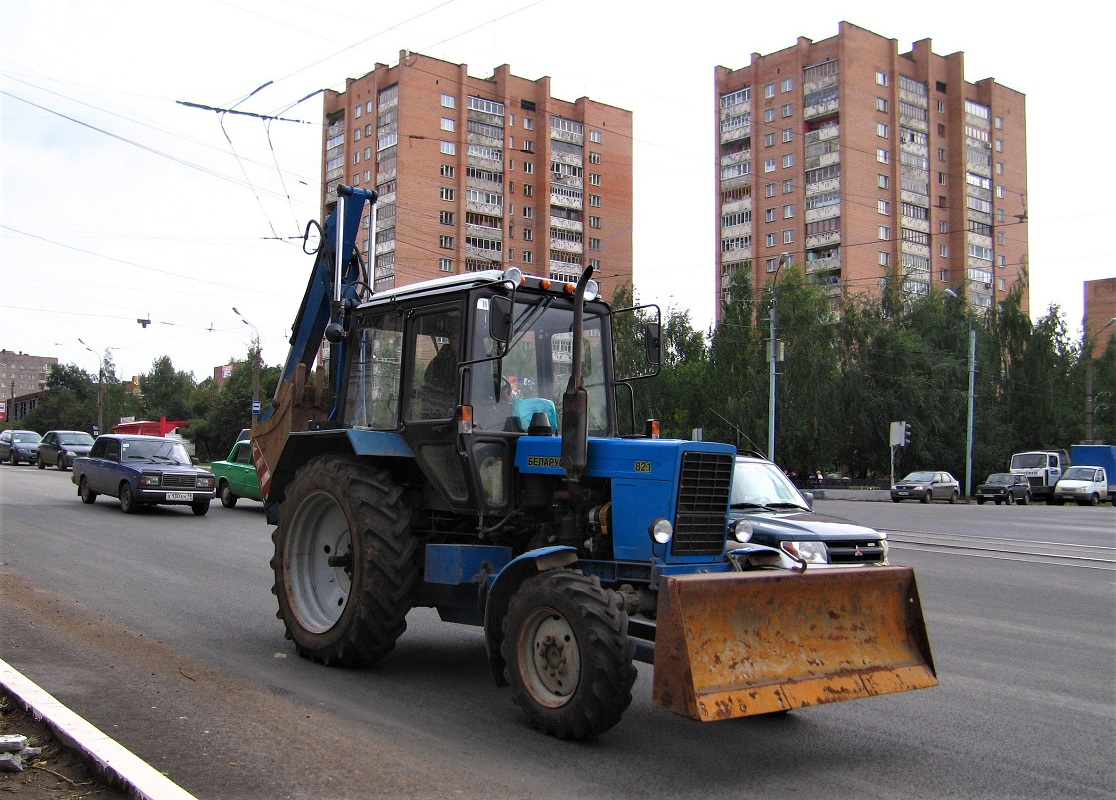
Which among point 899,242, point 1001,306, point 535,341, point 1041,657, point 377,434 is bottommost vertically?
point 1041,657

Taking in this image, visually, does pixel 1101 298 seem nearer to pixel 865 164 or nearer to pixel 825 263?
pixel 865 164

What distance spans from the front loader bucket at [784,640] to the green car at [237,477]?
18819 mm

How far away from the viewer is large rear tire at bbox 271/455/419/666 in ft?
21.7

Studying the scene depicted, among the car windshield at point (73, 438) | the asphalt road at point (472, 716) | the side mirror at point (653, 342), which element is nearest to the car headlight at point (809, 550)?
the asphalt road at point (472, 716)

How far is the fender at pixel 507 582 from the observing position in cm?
552

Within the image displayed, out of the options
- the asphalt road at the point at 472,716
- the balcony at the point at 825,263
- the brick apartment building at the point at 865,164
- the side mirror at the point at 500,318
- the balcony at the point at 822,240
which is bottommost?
the asphalt road at the point at 472,716

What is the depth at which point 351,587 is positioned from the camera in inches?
265

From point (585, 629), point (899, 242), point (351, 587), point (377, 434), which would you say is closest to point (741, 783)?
point (585, 629)

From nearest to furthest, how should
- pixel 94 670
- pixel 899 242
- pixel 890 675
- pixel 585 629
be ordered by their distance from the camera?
pixel 585 629 < pixel 890 675 < pixel 94 670 < pixel 899 242

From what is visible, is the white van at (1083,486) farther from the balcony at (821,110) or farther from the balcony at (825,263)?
the balcony at (821,110)

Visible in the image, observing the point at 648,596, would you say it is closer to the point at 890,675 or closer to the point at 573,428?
the point at 573,428

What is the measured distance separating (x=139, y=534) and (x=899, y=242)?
70.6 metres

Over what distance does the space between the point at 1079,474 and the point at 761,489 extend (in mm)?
36560

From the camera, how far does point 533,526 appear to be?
6.50m
